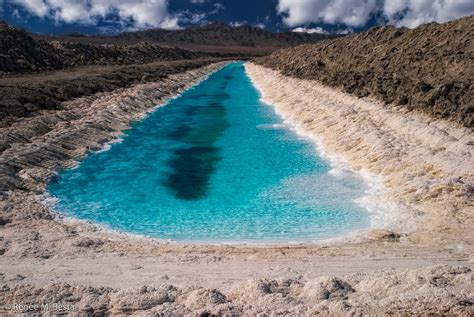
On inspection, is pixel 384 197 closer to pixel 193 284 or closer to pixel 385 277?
pixel 385 277

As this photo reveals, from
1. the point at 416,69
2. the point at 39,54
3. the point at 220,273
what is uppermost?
the point at 416,69

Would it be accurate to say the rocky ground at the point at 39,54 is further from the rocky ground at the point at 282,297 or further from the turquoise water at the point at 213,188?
the rocky ground at the point at 282,297

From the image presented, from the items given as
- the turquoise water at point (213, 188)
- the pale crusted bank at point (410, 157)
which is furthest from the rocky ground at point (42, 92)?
the pale crusted bank at point (410, 157)

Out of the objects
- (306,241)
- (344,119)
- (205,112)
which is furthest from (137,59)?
(306,241)

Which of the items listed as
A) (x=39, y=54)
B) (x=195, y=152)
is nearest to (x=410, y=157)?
(x=195, y=152)

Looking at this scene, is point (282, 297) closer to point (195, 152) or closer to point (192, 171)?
point (192, 171)
